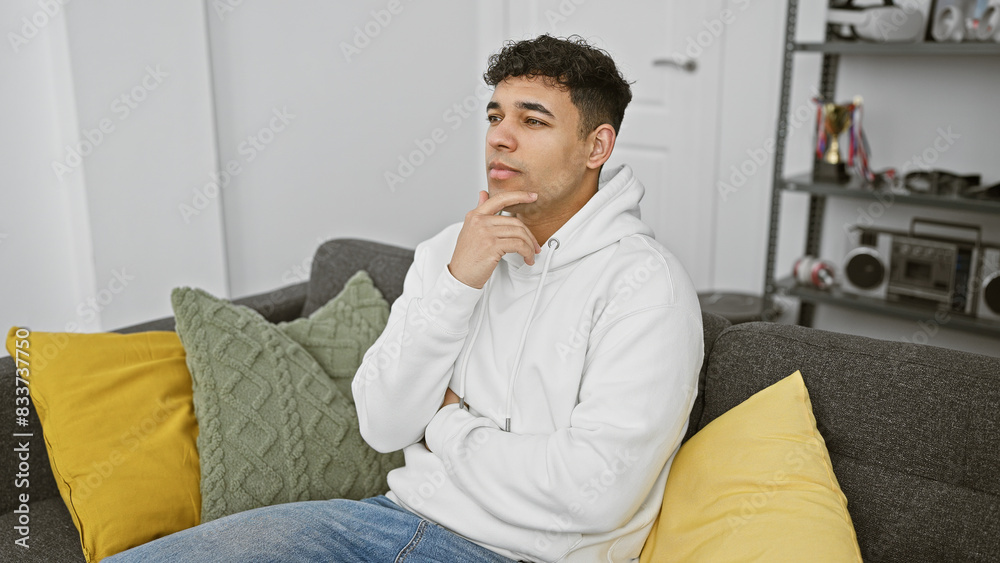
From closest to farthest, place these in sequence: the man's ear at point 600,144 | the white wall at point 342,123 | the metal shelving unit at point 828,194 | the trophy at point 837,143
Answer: the man's ear at point 600,144 → the metal shelving unit at point 828,194 → the trophy at point 837,143 → the white wall at point 342,123

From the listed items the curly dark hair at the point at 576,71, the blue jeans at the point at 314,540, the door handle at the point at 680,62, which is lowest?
the blue jeans at the point at 314,540

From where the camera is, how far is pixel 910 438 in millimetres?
1196

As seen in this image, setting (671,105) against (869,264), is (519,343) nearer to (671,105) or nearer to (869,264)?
(869,264)

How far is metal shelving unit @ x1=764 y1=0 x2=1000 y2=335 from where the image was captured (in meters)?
2.49

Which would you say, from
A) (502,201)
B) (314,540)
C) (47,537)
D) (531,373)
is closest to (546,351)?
(531,373)

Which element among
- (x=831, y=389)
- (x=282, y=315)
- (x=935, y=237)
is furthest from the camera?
(x=935, y=237)

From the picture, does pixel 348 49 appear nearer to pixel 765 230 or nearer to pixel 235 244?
pixel 235 244

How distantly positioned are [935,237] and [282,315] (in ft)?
6.74

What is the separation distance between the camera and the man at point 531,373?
1.19m

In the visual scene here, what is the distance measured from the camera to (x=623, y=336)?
4.03ft

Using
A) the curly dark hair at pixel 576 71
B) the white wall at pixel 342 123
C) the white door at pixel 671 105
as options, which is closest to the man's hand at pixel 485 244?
the curly dark hair at pixel 576 71

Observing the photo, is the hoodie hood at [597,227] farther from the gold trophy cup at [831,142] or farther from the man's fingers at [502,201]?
the gold trophy cup at [831,142]

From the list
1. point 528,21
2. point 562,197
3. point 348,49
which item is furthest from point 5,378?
point 528,21

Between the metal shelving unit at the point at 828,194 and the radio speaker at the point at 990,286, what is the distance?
0.05 meters
